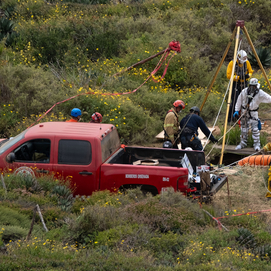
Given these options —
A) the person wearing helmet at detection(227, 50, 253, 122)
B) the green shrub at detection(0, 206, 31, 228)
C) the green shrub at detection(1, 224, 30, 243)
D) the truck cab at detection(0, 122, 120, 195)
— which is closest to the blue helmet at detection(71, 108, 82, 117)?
the truck cab at detection(0, 122, 120, 195)

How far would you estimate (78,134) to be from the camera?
281 inches

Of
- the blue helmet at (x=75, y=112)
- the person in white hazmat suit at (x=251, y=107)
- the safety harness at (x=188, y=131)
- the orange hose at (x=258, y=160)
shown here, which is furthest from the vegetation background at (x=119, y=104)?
the blue helmet at (x=75, y=112)

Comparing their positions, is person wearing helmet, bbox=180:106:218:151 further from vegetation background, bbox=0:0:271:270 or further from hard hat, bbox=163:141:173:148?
vegetation background, bbox=0:0:271:270

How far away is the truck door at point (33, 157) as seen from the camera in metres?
7.06

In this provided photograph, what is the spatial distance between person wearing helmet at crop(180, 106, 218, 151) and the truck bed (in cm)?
170

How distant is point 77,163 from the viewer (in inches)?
278

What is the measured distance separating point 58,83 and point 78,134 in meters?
6.70

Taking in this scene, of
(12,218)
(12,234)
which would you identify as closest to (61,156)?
(12,218)

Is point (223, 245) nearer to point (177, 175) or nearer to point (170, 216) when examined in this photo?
point (170, 216)

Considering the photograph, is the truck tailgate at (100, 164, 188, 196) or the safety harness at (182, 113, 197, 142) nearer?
the truck tailgate at (100, 164, 188, 196)

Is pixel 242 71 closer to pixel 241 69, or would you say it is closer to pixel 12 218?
pixel 241 69

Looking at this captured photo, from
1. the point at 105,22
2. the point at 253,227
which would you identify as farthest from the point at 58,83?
the point at 253,227

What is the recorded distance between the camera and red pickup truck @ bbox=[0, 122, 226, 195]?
22.7 ft

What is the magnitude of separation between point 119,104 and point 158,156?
4324 millimetres
